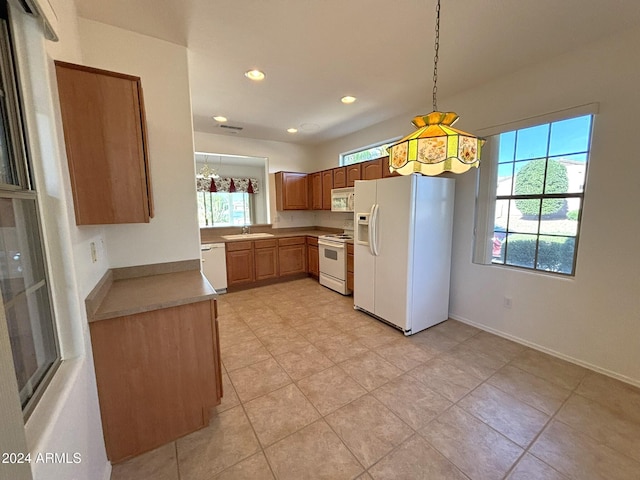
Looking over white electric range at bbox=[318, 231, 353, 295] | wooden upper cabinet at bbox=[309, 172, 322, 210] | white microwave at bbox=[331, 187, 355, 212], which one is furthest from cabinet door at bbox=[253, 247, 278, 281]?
white microwave at bbox=[331, 187, 355, 212]

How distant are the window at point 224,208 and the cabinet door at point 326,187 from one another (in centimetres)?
240

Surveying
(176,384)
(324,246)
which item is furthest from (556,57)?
(176,384)

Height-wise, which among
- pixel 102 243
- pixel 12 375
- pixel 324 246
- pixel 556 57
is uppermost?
pixel 556 57

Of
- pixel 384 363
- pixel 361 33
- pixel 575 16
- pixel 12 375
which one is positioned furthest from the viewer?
pixel 384 363

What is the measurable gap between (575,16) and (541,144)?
1.02m

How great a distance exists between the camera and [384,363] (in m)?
2.40

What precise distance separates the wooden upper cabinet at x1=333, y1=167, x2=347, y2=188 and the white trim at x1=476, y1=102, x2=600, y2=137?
80.2 inches

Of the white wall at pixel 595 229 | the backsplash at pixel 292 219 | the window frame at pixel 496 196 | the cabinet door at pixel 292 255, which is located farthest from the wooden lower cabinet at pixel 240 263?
the white wall at pixel 595 229

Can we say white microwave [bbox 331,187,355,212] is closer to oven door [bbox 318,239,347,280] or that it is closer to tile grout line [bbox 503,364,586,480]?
oven door [bbox 318,239,347,280]

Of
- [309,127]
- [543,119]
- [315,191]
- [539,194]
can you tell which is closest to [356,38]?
[543,119]

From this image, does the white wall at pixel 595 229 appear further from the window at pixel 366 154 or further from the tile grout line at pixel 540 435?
the window at pixel 366 154

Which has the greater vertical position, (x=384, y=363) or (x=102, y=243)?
(x=102, y=243)

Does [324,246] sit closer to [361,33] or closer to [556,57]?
[361,33]

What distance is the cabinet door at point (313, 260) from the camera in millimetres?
4861
